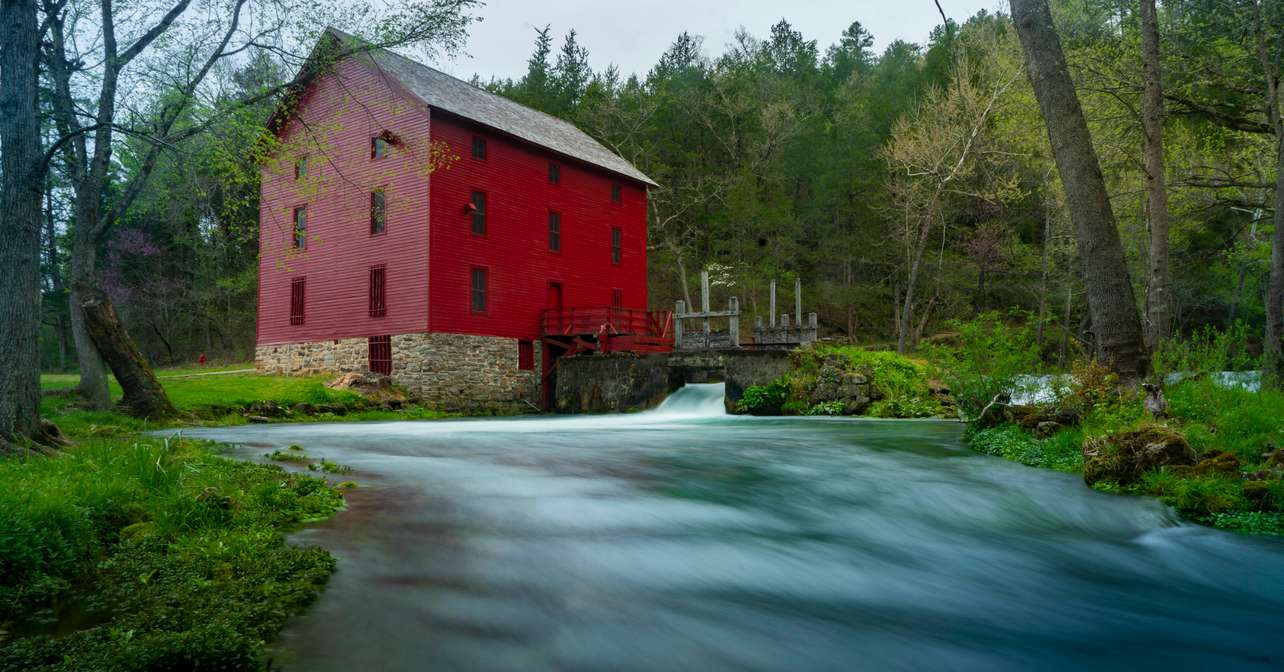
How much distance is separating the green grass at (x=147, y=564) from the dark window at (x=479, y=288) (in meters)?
17.2

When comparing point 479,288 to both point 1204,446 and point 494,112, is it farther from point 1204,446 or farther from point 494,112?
point 1204,446

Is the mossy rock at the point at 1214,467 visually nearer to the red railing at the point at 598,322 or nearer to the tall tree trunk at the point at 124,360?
the tall tree trunk at the point at 124,360

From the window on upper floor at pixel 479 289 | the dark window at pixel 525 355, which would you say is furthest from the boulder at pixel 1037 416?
the dark window at pixel 525 355

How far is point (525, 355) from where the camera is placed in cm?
2441

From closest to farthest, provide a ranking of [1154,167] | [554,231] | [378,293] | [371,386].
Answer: [1154,167] → [371,386] → [378,293] → [554,231]

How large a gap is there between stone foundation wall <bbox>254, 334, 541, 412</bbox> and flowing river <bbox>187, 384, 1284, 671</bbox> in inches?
548

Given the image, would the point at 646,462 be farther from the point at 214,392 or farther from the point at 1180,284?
the point at 1180,284

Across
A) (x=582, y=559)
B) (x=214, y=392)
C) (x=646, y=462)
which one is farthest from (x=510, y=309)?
(x=582, y=559)

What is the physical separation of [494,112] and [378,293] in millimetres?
7060

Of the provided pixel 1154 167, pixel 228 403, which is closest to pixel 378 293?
pixel 228 403

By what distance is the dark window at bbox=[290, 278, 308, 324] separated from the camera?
2483cm

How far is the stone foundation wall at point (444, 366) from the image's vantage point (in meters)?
21.4

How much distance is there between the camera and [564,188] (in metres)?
26.3

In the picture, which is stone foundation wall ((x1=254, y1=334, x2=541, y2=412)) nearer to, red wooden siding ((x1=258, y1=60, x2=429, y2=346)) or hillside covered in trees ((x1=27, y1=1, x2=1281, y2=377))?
red wooden siding ((x1=258, y1=60, x2=429, y2=346))
